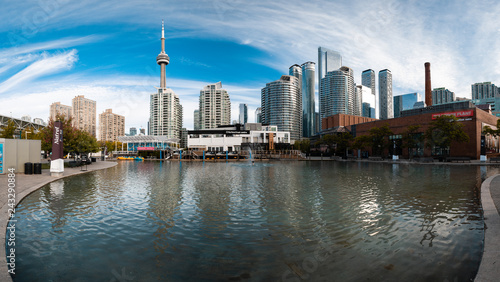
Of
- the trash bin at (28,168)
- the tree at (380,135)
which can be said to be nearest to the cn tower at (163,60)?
the tree at (380,135)

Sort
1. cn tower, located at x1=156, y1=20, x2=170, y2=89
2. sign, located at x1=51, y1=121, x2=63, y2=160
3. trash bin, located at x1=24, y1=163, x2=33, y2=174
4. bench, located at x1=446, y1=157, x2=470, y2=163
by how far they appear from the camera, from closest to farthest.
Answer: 1. sign, located at x1=51, y1=121, x2=63, y2=160
2. trash bin, located at x1=24, y1=163, x2=33, y2=174
3. bench, located at x1=446, y1=157, x2=470, y2=163
4. cn tower, located at x1=156, y1=20, x2=170, y2=89

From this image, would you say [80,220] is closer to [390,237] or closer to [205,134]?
[390,237]

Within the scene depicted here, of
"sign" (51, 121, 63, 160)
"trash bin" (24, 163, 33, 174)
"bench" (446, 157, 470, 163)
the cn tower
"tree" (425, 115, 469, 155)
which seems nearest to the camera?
"sign" (51, 121, 63, 160)

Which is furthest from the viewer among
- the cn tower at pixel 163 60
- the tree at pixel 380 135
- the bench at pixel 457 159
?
the cn tower at pixel 163 60

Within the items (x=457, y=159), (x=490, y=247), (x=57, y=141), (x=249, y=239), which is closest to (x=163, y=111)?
(x=57, y=141)

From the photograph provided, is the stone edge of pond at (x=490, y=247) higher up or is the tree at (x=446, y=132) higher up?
the tree at (x=446, y=132)

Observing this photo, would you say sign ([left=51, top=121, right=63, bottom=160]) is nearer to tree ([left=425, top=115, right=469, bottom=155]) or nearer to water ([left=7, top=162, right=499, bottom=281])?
water ([left=7, top=162, right=499, bottom=281])

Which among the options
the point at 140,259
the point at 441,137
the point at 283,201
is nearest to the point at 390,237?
the point at 283,201

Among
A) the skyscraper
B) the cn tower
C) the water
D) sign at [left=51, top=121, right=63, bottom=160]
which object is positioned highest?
the cn tower

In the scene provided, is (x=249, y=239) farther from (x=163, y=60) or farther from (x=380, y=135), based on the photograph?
(x=163, y=60)

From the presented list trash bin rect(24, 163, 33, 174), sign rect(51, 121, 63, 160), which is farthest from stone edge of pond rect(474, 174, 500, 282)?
trash bin rect(24, 163, 33, 174)

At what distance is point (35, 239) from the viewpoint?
7828 millimetres

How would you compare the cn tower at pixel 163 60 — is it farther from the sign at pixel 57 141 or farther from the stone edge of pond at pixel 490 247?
the stone edge of pond at pixel 490 247

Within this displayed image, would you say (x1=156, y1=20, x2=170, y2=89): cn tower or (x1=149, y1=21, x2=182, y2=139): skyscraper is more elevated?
(x1=156, y1=20, x2=170, y2=89): cn tower
